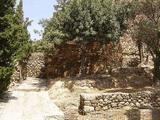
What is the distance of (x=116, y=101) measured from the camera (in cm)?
2114

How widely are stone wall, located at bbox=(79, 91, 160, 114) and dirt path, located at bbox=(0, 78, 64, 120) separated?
1496 mm

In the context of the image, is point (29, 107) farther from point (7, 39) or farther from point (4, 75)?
point (7, 39)

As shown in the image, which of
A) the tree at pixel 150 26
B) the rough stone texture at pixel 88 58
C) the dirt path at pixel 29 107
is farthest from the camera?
the rough stone texture at pixel 88 58

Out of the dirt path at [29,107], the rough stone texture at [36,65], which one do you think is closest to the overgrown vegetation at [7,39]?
the dirt path at [29,107]

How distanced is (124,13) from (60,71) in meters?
9.27

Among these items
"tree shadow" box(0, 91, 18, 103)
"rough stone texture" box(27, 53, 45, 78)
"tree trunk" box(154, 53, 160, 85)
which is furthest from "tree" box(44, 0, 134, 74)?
"rough stone texture" box(27, 53, 45, 78)

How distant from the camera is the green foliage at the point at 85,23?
96.5 ft

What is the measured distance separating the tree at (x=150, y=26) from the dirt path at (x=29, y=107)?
7.67 meters

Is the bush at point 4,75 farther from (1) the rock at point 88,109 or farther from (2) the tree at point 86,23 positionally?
(2) the tree at point 86,23

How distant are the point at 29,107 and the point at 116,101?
4528 millimetres

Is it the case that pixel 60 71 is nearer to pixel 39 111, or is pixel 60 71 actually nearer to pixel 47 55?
pixel 47 55

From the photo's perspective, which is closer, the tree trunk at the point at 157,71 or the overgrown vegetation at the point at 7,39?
the overgrown vegetation at the point at 7,39

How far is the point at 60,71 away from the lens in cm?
3722

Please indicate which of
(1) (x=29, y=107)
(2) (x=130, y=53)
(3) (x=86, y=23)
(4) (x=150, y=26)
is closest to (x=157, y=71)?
(4) (x=150, y=26)
